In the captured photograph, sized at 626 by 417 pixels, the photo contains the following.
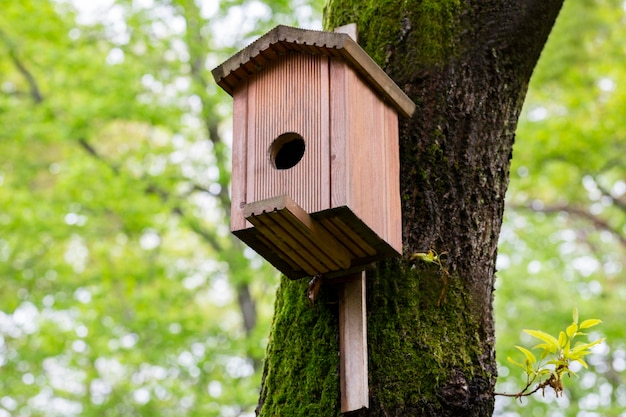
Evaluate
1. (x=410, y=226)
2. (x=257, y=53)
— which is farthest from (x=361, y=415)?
(x=257, y=53)

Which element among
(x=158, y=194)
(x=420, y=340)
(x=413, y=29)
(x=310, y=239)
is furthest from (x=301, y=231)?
(x=158, y=194)

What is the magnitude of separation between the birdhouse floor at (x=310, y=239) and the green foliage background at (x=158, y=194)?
522cm

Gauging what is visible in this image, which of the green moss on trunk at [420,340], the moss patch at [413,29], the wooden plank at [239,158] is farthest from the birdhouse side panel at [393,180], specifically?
the wooden plank at [239,158]

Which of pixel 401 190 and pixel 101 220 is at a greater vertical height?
pixel 101 220

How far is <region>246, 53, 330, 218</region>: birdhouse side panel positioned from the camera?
2.21 meters

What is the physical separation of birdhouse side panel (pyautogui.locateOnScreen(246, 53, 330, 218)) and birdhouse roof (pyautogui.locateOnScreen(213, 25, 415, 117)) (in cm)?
3

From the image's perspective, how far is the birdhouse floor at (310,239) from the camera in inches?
83.6

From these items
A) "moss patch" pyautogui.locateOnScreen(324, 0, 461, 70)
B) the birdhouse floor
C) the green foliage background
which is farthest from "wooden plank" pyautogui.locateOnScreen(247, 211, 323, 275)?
the green foliage background

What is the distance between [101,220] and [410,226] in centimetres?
678

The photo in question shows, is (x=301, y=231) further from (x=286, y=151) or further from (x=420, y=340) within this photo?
(x=420, y=340)

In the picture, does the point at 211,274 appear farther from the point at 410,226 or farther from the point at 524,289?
the point at 410,226

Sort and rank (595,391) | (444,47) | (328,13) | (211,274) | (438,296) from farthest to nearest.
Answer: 1. (595,391)
2. (211,274)
3. (328,13)
4. (444,47)
5. (438,296)

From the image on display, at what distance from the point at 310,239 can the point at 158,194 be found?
22.1 feet

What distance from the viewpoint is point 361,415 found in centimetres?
213
